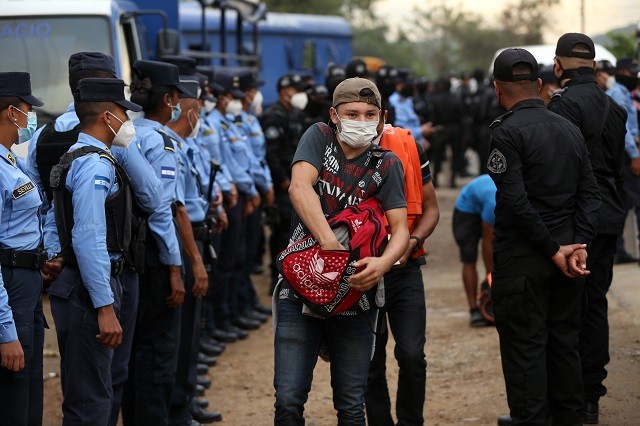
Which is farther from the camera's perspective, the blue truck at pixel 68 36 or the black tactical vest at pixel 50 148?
the blue truck at pixel 68 36

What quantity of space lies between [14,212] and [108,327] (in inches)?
25.8

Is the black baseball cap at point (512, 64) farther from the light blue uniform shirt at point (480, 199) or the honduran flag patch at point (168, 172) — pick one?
the light blue uniform shirt at point (480, 199)

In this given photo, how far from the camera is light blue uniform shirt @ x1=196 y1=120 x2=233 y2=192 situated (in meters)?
8.96

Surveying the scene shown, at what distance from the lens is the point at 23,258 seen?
4.99 m

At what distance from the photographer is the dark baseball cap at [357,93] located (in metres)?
5.07

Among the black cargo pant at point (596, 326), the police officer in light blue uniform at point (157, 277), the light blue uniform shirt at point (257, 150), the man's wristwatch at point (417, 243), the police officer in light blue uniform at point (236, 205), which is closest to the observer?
the man's wristwatch at point (417, 243)

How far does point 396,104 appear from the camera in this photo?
650 inches

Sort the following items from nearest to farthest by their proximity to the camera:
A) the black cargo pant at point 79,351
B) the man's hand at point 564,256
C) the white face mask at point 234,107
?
the black cargo pant at point 79,351, the man's hand at point 564,256, the white face mask at point 234,107

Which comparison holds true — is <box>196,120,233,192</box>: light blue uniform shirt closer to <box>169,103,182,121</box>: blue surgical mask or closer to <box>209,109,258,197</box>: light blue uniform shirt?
<box>209,109,258,197</box>: light blue uniform shirt

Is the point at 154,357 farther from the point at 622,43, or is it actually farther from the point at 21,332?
the point at 622,43

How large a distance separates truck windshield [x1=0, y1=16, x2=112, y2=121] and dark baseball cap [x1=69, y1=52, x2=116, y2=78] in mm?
4313

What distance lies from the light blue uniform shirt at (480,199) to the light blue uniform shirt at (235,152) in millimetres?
1822

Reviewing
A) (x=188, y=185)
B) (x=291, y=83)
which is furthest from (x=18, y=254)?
(x=291, y=83)

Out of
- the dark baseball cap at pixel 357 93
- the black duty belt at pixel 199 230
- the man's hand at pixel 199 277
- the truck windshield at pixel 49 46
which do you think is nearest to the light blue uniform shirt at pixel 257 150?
the truck windshield at pixel 49 46
